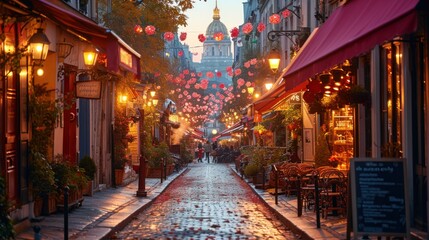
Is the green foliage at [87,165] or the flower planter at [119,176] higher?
the green foliage at [87,165]

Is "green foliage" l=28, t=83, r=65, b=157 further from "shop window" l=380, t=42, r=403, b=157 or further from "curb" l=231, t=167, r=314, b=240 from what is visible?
"shop window" l=380, t=42, r=403, b=157

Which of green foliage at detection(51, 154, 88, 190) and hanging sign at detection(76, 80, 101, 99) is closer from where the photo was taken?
green foliage at detection(51, 154, 88, 190)

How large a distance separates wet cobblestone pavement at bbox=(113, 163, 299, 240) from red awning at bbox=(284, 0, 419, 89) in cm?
288

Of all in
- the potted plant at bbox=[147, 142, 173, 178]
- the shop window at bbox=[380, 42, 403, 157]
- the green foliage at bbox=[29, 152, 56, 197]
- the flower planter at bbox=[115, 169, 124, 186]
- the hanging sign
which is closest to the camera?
the shop window at bbox=[380, 42, 403, 157]

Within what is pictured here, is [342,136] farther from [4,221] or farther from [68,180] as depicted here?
[4,221]

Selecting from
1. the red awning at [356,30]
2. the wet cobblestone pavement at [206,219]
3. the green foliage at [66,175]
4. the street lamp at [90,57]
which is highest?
the street lamp at [90,57]

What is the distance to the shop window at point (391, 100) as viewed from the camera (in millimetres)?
14234

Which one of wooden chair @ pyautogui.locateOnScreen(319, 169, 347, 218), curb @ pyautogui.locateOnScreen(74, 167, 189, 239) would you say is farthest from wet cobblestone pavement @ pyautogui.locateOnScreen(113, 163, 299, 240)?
wooden chair @ pyautogui.locateOnScreen(319, 169, 347, 218)

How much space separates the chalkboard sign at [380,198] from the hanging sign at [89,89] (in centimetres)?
886

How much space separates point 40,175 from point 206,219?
3.90 m

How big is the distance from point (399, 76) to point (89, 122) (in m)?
11.5

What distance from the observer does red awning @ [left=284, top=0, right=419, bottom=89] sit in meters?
8.58

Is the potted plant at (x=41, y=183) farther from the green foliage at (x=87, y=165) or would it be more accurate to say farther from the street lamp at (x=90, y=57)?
the street lamp at (x=90, y=57)

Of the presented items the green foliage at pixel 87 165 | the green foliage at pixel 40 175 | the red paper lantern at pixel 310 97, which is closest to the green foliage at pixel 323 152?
the red paper lantern at pixel 310 97
